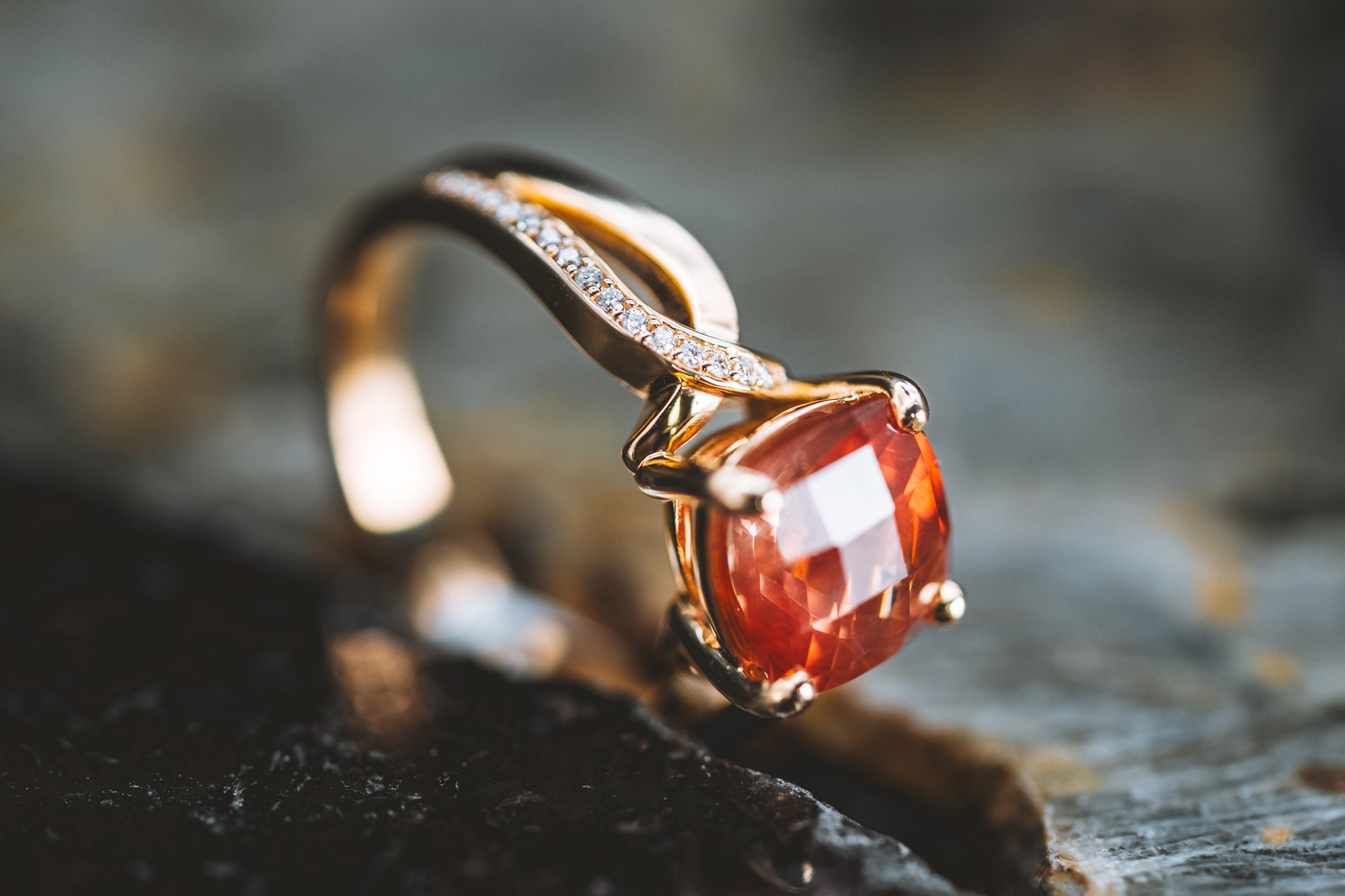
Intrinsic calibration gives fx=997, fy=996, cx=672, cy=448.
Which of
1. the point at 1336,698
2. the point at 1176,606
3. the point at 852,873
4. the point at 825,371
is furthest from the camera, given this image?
the point at 825,371

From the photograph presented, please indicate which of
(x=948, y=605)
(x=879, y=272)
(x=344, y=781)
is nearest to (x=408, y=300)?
(x=344, y=781)

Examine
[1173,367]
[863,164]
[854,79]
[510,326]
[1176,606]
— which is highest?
[854,79]

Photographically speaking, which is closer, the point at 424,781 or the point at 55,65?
the point at 424,781

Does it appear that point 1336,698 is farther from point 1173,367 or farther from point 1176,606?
point 1173,367

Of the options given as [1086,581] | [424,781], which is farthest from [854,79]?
[424,781]

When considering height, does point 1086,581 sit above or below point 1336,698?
above

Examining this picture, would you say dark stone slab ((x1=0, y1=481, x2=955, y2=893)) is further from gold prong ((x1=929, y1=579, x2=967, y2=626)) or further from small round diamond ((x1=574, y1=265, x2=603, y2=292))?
small round diamond ((x1=574, y1=265, x2=603, y2=292))

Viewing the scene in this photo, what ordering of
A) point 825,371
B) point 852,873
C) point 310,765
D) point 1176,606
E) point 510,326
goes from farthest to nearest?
point 510,326 < point 825,371 < point 1176,606 < point 310,765 < point 852,873
